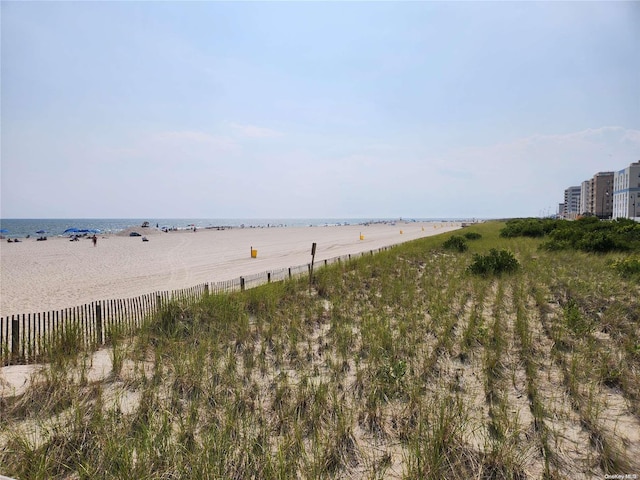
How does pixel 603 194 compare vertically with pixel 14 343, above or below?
above

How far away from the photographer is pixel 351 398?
5.12 metres

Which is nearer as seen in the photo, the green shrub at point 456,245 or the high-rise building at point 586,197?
the green shrub at point 456,245

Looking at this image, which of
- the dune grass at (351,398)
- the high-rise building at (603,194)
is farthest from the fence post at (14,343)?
the high-rise building at (603,194)

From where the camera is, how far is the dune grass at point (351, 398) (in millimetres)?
3795

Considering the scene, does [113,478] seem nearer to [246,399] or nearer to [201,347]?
[246,399]

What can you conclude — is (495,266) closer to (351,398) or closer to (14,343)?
(351,398)

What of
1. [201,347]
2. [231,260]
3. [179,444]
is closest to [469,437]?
[179,444]

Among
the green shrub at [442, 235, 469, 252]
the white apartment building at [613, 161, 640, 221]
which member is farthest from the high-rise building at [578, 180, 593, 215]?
the green shrub at [442, 235, 469, 252]

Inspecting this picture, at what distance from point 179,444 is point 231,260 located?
2692cm

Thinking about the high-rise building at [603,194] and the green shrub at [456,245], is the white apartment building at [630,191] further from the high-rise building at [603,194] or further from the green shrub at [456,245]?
the green shrub at [456,245]

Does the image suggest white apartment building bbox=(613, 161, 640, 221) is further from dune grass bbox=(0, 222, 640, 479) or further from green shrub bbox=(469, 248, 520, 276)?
dune grass bbox=(0, 222, 640, 479)

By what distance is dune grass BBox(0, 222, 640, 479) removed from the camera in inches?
149

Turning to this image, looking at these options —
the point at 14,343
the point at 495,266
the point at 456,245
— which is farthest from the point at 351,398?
the point at 456,245

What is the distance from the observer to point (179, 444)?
4031 millimetres
